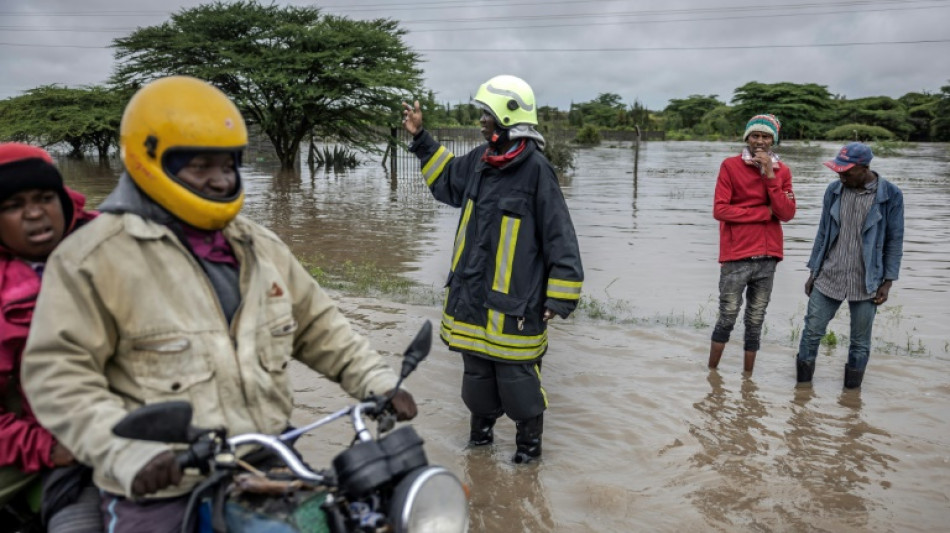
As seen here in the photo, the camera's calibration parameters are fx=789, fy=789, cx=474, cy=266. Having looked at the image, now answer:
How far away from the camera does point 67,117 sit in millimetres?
33750

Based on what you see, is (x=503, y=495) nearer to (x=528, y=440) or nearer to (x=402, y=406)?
(x=528, y=440)

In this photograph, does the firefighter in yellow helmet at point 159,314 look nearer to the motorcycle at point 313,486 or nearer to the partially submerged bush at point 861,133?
the motorcycle at point 313,486

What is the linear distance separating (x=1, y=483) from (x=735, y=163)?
5.85m

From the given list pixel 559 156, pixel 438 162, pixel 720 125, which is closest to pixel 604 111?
pixel 720 125

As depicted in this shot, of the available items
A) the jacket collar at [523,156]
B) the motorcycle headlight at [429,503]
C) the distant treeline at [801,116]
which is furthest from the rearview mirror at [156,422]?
the distant treeline at [801,116]

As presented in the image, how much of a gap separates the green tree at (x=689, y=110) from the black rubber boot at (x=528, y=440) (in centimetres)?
7939

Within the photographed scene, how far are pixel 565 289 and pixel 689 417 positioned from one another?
197cm

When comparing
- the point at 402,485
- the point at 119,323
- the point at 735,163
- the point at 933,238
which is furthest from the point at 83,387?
the point at 933,238

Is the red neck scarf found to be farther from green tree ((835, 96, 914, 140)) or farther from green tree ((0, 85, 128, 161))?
A: green tree ((835, 96, 914, 140))

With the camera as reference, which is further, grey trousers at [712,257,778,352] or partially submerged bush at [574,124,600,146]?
partially submerged bush at [574,124,600,146]

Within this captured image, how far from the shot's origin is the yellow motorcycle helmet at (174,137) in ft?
6.95

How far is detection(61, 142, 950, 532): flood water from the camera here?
4.50 meters

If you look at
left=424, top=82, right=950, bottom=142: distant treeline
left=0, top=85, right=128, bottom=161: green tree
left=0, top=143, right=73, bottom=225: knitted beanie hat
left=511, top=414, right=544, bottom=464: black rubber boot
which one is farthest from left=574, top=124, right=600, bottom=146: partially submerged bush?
left=0, top=143, right=73, bottom=225: knitted beanie hat

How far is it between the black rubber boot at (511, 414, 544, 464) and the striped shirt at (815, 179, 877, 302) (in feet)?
10.1
